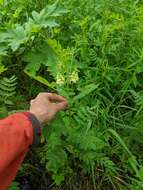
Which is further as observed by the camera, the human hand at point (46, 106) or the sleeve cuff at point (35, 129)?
the human hand at point (46, 106)

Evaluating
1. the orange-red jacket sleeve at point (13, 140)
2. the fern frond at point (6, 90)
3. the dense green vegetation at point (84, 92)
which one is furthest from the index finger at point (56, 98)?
the fern frond at point (6, 90)

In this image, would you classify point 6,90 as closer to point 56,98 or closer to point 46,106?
point 56,98

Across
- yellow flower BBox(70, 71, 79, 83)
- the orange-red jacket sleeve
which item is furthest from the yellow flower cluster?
the orange-red jacket sleeve

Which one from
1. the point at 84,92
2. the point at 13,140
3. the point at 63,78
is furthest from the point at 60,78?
the point at 13,140

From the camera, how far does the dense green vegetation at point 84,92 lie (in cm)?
243

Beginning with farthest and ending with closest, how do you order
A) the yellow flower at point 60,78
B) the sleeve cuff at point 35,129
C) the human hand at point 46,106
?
the yellow flower at point 60,78
the human hand at point 46,106
the sleeve cuff at point 35,129

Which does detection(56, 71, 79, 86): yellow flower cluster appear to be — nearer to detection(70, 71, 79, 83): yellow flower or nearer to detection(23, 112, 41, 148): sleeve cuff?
detection(70, 71, 79, 83): yellow flower

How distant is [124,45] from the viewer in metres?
2.71

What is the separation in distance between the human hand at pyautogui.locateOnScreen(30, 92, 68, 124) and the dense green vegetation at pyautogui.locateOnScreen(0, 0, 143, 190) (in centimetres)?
15

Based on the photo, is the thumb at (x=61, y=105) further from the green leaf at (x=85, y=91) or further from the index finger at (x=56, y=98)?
the green leaf at (x=85, y=91)

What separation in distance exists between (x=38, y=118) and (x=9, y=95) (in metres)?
0.59

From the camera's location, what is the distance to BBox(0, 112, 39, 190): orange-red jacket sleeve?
1.81 metres

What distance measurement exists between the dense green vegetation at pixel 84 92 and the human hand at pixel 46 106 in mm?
153

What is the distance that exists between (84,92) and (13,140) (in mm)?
693
